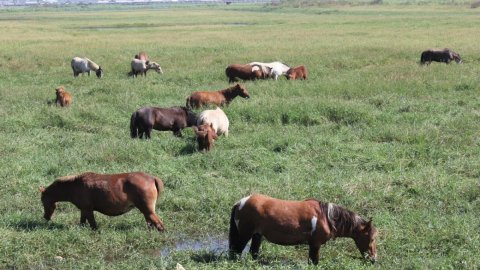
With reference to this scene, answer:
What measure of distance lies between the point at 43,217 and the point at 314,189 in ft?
14.0

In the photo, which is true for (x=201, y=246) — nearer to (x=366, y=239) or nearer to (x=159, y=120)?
(x=366, y=239)

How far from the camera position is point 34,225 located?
866 centimetres

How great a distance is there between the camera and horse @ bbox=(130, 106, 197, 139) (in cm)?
1350

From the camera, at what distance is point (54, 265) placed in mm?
7613

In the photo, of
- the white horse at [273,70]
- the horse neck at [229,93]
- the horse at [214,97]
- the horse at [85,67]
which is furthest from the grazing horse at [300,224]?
the horse at [85,67]

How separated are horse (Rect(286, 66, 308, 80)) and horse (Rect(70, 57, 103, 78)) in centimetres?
790

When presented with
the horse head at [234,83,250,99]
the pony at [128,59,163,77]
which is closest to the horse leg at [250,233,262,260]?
the horse head at [234,83,250,99]

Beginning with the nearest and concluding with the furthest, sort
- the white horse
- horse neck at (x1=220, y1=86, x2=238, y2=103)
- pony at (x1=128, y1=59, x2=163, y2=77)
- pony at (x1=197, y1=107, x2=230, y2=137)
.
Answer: pony at (x1=197, y1=107, x2=230, y2=137), horse neck at (x1=220, y1=86, x2=238, y2=103), the white horse, pony at (x1=128, y1=59, x2=163, y2=77)

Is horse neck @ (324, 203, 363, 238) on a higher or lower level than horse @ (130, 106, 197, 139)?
higher

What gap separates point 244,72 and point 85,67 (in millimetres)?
7154

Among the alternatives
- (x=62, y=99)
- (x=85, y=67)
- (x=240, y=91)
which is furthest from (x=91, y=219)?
(x=85, y=67)

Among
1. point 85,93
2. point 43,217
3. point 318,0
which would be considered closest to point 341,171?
point 43,217

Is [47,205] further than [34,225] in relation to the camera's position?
Yes

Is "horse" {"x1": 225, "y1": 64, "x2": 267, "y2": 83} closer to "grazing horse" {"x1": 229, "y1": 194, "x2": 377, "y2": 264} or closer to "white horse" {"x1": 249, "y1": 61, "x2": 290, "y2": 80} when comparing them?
"white horse" {"x1": 249, "y1": 61, "x2": 290, "y2": 80}
